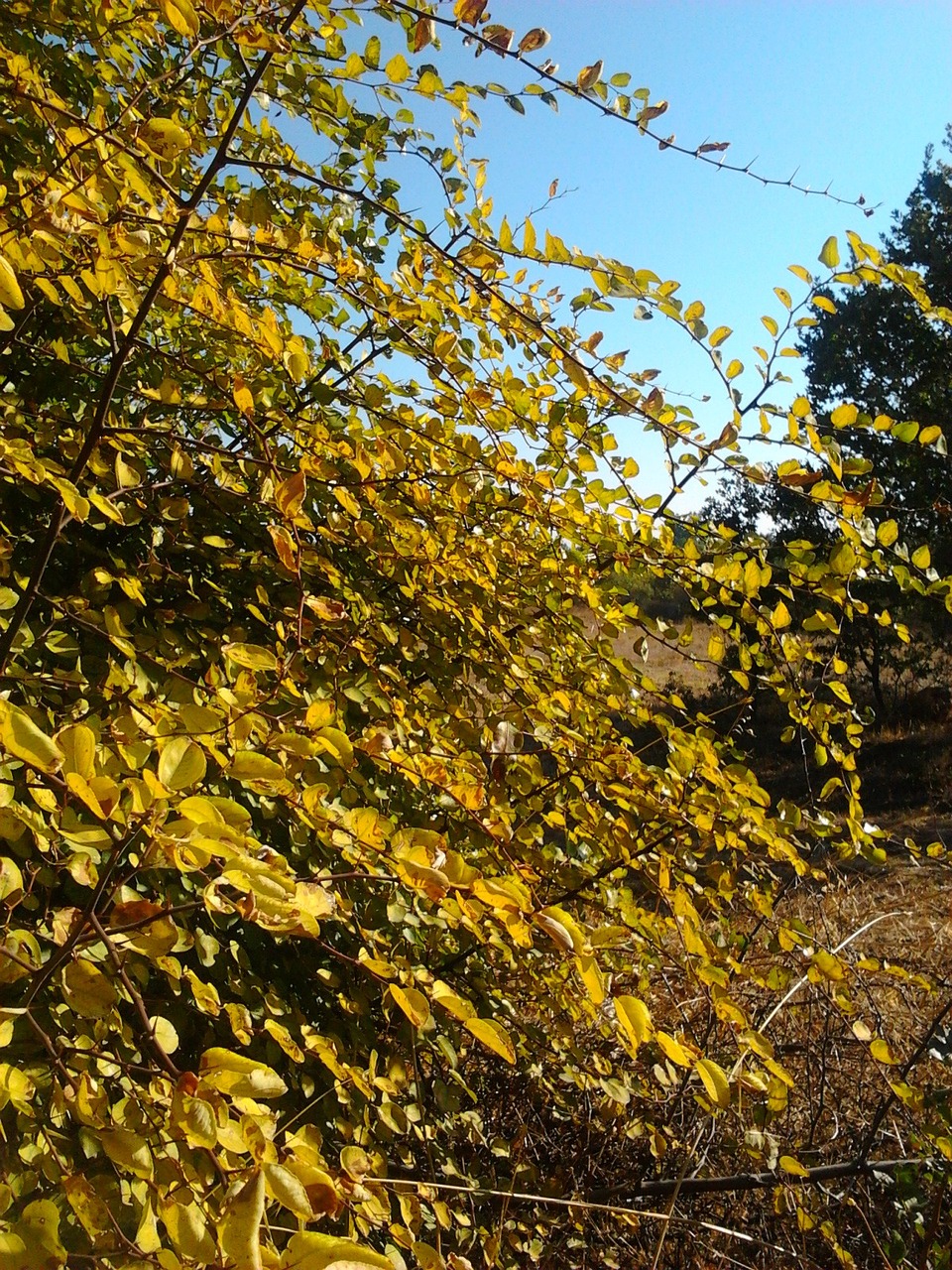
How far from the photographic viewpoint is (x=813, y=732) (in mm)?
1595

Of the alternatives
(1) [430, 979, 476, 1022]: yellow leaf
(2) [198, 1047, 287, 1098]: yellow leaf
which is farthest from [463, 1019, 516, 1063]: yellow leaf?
(2) [198, 1047, 287, 1098]: yellow leaf

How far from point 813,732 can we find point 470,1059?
133 cm

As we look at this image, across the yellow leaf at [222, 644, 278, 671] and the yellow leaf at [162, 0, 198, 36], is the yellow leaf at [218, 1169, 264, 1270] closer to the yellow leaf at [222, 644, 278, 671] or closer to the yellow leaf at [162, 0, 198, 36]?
the yellow leaf at [222, 644, 278, 671]

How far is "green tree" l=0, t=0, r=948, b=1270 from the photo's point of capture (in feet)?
2.73

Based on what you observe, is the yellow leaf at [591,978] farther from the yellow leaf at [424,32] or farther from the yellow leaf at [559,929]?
the yellow leaf at [424,32]

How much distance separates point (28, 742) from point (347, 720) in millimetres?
1176

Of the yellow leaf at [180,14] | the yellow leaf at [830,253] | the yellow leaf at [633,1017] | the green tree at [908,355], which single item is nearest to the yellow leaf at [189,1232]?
the yellow leaf at [633,1017]

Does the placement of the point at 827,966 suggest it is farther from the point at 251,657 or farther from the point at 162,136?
the point at 162,136

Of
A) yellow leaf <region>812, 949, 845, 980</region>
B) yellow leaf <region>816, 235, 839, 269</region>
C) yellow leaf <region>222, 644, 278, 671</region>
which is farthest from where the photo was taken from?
yellow leaf <region>816, 235, 839, 269</region>

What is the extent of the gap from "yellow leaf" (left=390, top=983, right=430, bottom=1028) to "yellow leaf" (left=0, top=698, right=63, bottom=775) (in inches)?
14.9

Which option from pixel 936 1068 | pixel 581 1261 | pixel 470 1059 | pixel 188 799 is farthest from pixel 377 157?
pixel 936 1068

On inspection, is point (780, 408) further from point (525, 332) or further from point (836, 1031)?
point (836, 1031)

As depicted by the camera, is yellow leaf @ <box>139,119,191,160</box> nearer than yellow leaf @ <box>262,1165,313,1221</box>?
No

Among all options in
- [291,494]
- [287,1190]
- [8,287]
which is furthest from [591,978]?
[8,287]
